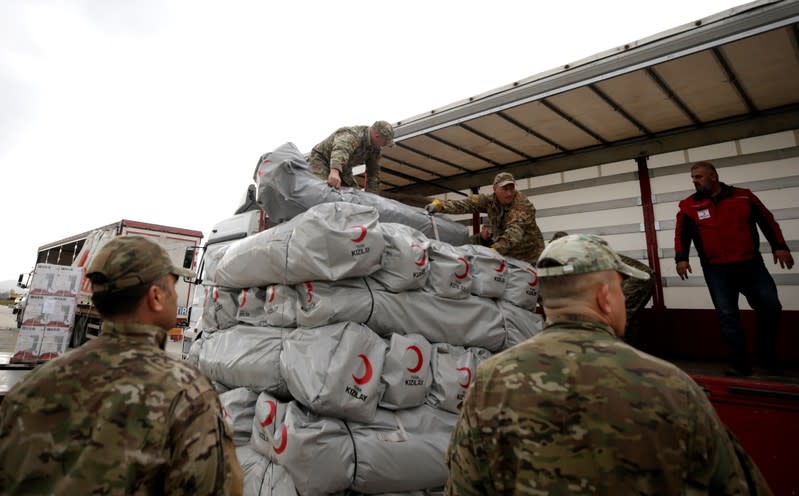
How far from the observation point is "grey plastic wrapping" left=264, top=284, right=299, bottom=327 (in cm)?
294

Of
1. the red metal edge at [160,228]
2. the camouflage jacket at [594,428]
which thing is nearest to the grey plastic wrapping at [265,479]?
the camouflage jacket at [594,428]

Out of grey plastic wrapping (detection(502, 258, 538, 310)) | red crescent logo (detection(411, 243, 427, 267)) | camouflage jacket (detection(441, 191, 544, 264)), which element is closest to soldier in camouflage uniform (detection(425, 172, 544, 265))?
camouflage jacket (detection(441, 191, 544, 264))

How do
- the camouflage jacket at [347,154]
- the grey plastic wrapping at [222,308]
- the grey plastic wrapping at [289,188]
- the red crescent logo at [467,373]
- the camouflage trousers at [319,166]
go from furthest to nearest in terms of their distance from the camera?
the camouflage trousers at [319,166] < the camouflage jacket at [347,154] < the grey plastic wrapping at [222,308] < the grey plastic wrapping at [289,188] < the red crescent logo at [467,373]

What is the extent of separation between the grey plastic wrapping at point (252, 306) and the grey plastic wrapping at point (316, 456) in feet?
3.35

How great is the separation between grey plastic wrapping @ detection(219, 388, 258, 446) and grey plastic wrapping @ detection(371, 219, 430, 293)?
1.17m

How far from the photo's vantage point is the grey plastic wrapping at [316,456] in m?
2.27

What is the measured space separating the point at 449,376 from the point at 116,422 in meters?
2.25

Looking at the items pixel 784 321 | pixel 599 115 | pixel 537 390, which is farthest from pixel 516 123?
pixel 537 390

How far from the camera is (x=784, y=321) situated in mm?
3291

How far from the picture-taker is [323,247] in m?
2.68

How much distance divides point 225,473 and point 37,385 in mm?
518

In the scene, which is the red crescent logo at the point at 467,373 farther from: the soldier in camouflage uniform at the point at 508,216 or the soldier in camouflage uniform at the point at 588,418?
the soldier in camouflage uniform at the point at 588,418

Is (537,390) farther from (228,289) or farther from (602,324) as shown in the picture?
(228,289)

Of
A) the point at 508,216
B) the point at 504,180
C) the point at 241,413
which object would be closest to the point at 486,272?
the point at 508,216
